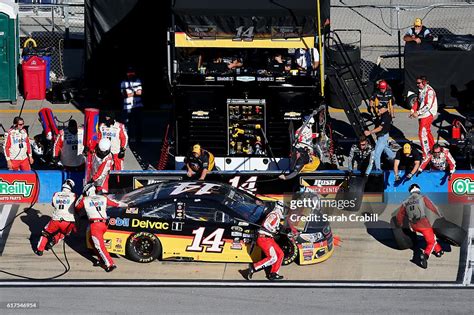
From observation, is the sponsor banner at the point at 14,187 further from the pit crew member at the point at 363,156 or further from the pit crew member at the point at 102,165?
the pit crew member at the point at 363,156

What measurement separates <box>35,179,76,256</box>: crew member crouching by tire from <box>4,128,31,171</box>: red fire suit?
307cm

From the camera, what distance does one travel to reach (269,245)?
1839 cm

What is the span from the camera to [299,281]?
1852cm

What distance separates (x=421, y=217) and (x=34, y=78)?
11.7 metres

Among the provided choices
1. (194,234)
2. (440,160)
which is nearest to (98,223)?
(194,234)

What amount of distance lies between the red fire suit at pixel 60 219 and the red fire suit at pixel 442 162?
6314mm

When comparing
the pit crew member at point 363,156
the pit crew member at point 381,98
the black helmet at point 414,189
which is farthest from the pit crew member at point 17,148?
the black helmet at point 414,189

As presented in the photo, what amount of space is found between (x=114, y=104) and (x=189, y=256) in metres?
9.45

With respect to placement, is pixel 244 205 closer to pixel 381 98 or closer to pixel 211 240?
pixel 211 240

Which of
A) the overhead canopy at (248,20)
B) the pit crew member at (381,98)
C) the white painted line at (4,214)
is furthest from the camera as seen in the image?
the pit crew member at (381,98)

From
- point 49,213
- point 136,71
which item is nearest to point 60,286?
point 49,213

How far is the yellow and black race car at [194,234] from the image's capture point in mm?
18797

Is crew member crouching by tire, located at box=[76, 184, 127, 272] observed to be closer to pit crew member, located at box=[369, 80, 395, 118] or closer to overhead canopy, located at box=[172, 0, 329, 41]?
overhead canopy, located at box=[172, 0, 329, 41]

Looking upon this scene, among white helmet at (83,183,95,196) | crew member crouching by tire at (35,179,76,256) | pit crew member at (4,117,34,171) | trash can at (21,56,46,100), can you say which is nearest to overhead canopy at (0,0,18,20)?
trash can at (21,56,46,100)
